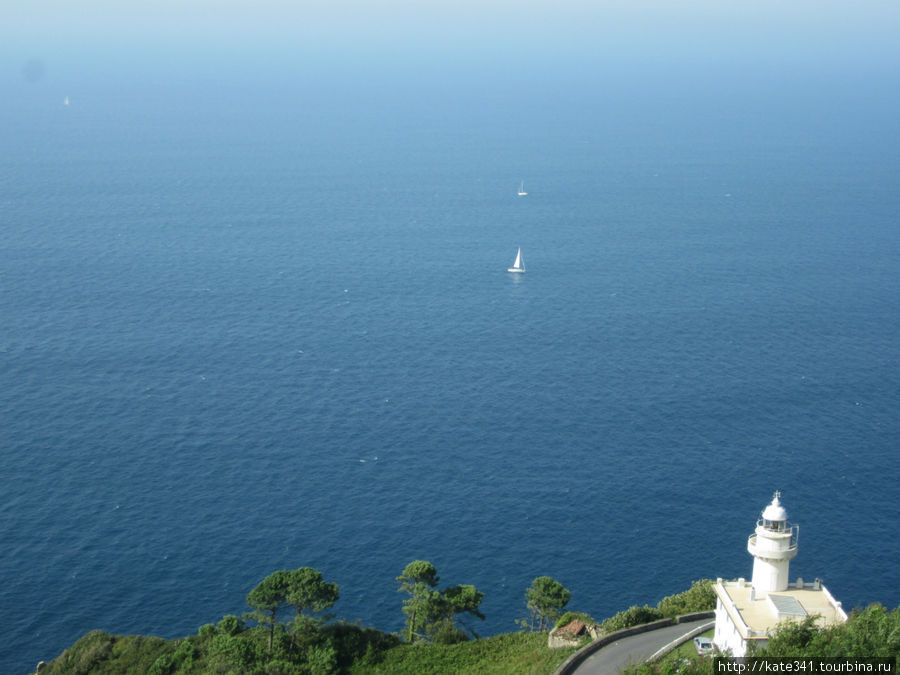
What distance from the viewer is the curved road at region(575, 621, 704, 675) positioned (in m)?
49.4

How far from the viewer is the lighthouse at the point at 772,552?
4950 centimetres

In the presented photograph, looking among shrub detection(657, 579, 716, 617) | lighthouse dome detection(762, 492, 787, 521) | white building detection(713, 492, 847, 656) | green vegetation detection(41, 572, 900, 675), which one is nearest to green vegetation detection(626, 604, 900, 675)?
white building detection(713, 492, 847, 656)

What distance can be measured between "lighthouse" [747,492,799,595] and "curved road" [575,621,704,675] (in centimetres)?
544

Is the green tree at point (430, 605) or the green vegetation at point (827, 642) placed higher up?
the green vegetation at point (827, 642)

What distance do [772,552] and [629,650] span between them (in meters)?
8.40

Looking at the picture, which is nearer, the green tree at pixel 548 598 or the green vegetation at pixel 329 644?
the green vegetation at pixel 329 644

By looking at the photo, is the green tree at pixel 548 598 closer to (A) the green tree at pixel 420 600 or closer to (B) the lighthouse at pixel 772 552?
(A) the green tree at pixel 420 600

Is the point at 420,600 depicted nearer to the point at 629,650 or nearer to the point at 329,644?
the point at 329,644

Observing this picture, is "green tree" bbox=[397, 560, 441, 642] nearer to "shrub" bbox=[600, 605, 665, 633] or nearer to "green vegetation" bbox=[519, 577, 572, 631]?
"green vegetation" bbox=[519, 577, 572, 631]

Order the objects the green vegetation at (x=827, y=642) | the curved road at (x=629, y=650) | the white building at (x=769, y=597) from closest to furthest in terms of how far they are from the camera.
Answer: the green vegetation at (x=827, y=642) → the white building at (x=769, y=597) → the curved road at (x=629, y=650)

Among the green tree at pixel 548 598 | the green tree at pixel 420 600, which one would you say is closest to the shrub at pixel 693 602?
the green tree at pixel 548 598

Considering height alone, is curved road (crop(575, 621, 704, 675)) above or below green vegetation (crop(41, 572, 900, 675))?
above

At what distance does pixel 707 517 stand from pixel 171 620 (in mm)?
44382

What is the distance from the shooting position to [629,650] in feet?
169
